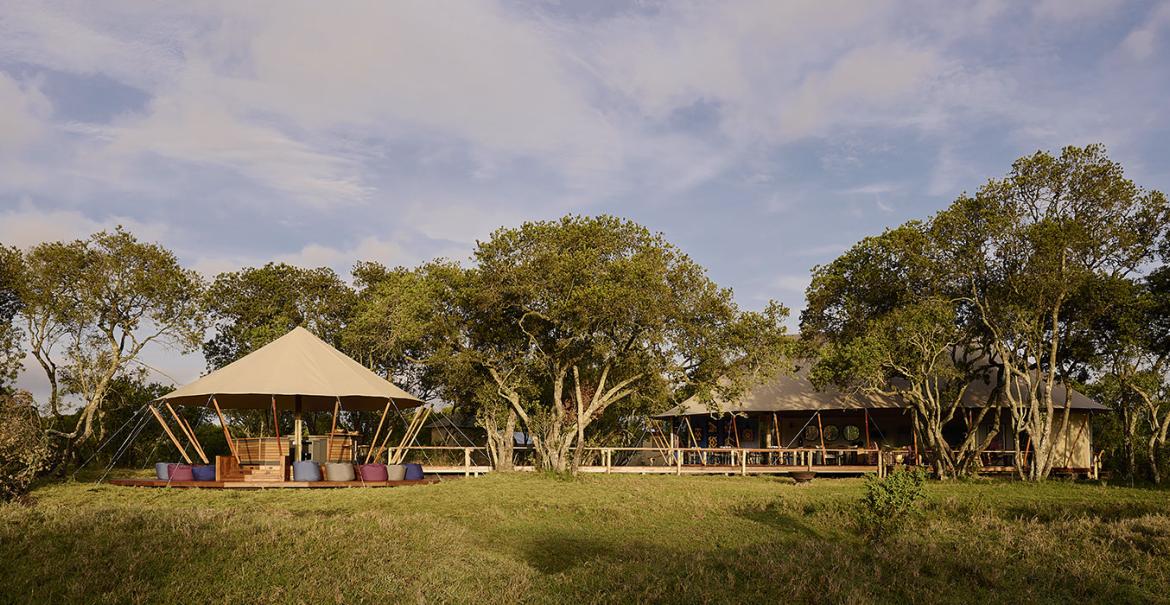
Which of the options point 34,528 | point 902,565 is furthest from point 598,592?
point 34,528

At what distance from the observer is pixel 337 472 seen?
22.7 metres

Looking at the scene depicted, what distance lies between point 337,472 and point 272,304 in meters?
19.2

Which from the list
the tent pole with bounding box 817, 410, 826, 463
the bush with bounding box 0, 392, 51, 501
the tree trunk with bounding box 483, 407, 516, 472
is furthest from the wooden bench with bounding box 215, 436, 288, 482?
the tent pole with bounding box 817, 410, 826, 463

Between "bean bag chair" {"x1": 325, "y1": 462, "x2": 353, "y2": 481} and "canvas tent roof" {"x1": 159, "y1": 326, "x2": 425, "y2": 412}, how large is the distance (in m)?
2.27

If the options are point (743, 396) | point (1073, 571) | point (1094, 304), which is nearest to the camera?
point (1073, 571)

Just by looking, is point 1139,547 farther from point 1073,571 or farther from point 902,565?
point 902,565

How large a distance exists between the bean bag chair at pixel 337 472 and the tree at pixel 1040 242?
18.5 metres

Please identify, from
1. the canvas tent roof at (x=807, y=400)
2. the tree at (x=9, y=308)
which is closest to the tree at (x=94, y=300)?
the tree at (x=9, y=308)

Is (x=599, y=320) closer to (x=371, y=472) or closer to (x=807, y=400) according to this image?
(x=371, y=472)

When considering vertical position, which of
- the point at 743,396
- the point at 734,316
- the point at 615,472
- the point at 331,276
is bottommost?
the point at 615,472

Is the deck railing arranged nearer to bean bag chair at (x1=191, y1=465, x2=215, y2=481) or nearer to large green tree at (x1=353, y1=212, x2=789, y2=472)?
large green tree at (x1=353, y1=212, x2=789, y2=472)

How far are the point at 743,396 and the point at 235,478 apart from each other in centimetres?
1634

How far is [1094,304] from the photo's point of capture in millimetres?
27094

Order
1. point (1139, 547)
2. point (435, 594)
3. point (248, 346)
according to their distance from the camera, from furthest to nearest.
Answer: point (248, 346) → point (1139, 547) → point (435, 594)
